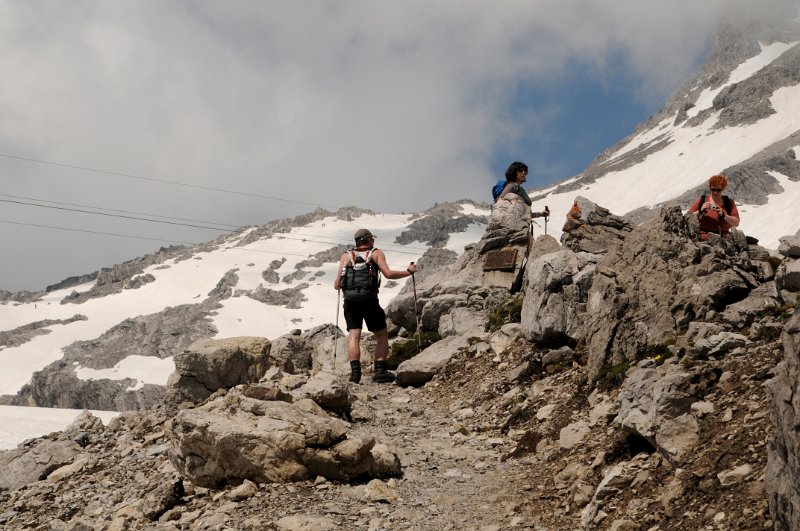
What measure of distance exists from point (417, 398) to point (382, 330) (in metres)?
1.85

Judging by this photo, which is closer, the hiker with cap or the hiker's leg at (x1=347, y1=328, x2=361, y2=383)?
the hiker with cap

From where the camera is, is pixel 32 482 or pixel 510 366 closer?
pixel 32 482

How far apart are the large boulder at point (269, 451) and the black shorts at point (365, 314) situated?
5.51 metres

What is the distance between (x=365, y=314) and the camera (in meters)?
14.8

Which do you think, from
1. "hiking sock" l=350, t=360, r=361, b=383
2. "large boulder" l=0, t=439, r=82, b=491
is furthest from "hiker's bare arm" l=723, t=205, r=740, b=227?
"large boulder" l=0, t=439, r=82, b=491

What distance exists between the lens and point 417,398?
1419 cm

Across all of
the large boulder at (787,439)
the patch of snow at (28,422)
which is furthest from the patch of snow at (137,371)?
the large boulder at (787,439)

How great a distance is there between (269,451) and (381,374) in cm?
713

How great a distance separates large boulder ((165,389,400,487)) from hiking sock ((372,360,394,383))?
20.8 ft

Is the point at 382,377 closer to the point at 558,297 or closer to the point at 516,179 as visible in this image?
the point at 558,297

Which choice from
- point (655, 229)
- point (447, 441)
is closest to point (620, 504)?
point (447, 441)

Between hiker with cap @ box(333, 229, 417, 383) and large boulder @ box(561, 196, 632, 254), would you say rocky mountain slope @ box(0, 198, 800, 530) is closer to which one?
large boulder @ box(561, 196, 632, 254)

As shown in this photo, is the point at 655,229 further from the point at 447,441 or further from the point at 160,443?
the point at 160,443

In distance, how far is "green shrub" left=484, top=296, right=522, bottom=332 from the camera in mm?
15662
